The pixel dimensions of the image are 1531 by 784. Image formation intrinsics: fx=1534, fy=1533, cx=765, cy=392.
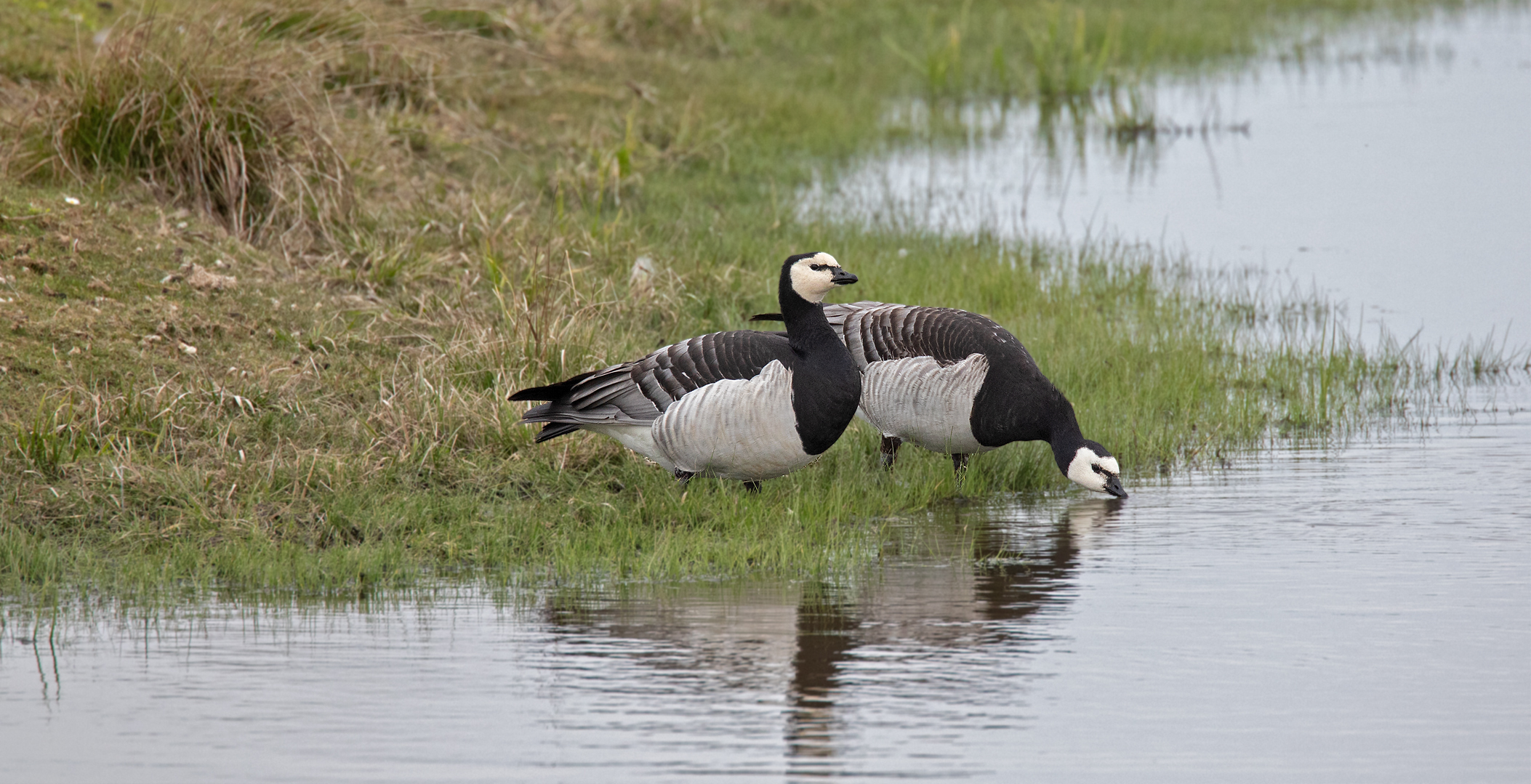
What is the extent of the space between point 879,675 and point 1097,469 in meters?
2.91

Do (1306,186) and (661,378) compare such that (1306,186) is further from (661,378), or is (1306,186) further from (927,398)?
(661,378)

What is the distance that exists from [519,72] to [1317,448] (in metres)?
9.70

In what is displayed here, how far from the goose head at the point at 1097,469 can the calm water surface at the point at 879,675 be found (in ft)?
2.11

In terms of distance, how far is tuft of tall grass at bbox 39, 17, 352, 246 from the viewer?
34.4 ft

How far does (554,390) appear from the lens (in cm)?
790

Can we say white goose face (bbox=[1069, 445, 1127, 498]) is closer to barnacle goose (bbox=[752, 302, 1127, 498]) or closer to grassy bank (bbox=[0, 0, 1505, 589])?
barnacle goose (bbox=[752, 302, 1127, 498])

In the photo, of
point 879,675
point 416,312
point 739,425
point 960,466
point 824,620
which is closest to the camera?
point 879,675

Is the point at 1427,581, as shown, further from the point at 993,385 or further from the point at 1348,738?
the point at 993,385

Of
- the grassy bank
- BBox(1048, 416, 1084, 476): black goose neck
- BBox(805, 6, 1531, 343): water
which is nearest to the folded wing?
the grassy bank

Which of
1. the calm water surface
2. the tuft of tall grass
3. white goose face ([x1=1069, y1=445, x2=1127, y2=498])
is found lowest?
the calm water surface

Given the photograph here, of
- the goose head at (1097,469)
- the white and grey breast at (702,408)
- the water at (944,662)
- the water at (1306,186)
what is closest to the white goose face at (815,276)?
the white and grey breast at (702,408)

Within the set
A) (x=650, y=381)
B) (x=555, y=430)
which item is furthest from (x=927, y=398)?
(x=555, y=430)

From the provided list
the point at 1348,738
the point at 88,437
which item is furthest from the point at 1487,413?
the point at 88,437

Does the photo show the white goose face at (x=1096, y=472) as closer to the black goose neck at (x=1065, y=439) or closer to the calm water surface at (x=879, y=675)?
the black goose neck at (x=1065, y=439)
